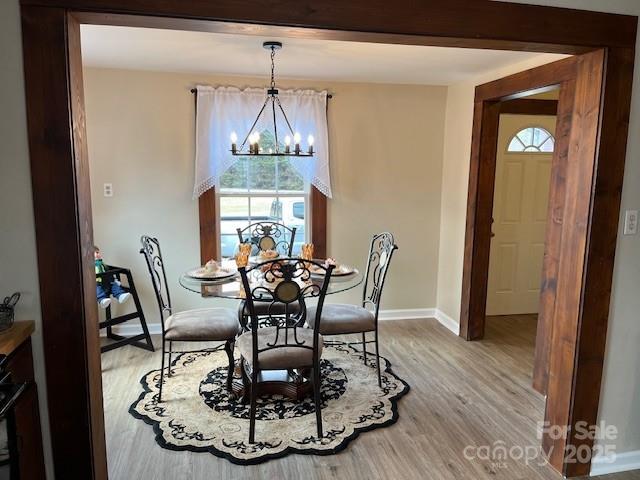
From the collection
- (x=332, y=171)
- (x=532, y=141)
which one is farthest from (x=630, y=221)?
(x=532, y=141)

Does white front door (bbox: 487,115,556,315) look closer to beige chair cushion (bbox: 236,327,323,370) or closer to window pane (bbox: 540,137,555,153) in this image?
window pane (bbox: 540,137,555,153)

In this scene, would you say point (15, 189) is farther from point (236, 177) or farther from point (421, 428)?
point (236, 177)

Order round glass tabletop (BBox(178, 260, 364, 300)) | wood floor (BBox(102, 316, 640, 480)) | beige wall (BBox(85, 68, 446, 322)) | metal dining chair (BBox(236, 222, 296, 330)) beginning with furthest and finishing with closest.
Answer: beige wall (BBox(85, 68, 446, 322)) → metal dining chair (BBox(236, 222, 296, 330)) → round glass tabletop (BBox(178, 260, 364, 300)) → wood floor (BBox(102, 316, 640, 480))

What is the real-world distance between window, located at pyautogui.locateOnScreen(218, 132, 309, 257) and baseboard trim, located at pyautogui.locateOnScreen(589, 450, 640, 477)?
287 cm

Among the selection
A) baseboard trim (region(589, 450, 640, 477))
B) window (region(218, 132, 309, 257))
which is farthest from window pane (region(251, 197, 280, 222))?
baseboard trim (region(589, 450, 640, 477))

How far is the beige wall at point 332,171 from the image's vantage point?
3812 millimetres

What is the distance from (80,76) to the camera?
1.67 m

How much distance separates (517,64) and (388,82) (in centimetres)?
118

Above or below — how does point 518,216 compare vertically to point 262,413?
above

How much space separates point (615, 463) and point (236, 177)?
134 inches

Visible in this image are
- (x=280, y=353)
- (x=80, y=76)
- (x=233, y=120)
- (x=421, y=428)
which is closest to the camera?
(x=80, y=76)

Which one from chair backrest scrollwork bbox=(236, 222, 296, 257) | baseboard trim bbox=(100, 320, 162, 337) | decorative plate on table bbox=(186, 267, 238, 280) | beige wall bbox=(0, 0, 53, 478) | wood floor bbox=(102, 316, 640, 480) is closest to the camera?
beige wall bbox=(0, 0, 53, 478)

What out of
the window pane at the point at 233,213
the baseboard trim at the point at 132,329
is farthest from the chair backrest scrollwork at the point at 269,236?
the baseboard trim at the point at 132,329

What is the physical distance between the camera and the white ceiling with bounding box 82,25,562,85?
2.80 metres
